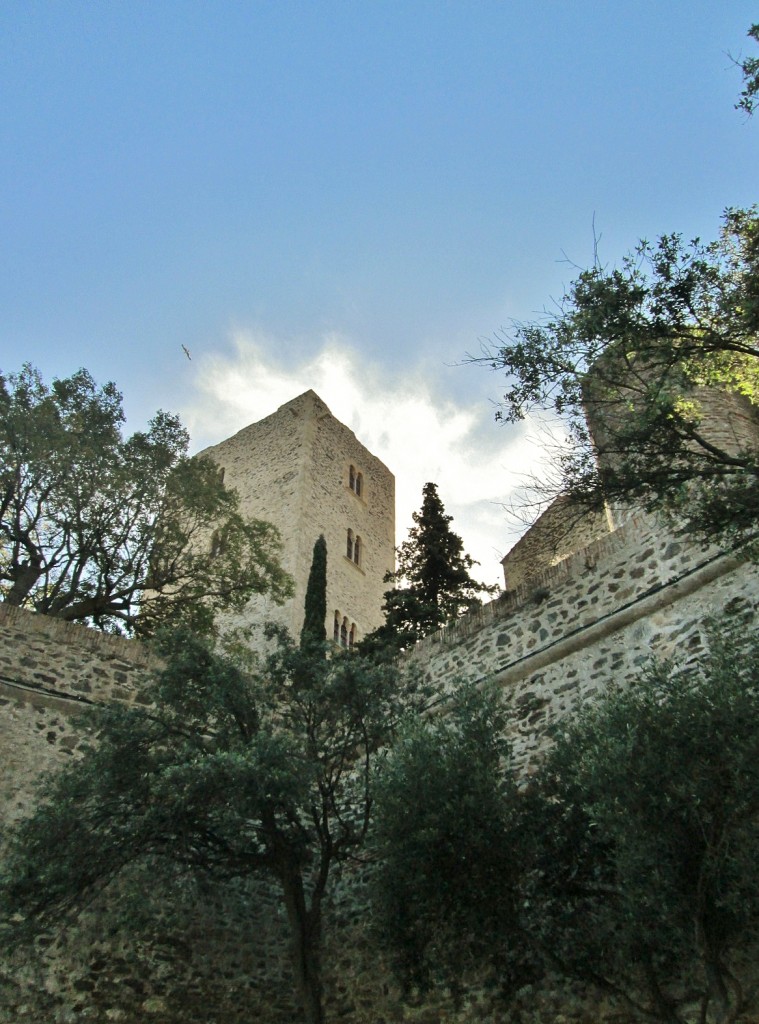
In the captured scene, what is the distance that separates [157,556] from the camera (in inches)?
627

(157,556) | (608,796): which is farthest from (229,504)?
(608,796)

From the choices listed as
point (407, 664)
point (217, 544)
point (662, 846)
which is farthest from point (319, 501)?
point (662, 846)

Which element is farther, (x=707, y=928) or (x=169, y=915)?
(x=169, y=915)

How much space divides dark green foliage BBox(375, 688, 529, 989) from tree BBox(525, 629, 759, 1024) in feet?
0.96

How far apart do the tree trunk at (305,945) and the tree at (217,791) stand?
12 millimetres

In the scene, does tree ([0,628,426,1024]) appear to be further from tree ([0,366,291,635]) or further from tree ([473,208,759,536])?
tree ([0,366,291,635])

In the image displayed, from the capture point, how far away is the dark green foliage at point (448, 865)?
20.4ft

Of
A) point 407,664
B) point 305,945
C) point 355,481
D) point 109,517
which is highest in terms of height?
point 355,481

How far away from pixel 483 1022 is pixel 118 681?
19.1 ft

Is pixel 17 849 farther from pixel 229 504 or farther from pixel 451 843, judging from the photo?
pixel 229 504

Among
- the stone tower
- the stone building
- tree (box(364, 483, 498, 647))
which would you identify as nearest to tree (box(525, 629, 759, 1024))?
the stone building

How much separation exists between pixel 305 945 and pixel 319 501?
21069 mm

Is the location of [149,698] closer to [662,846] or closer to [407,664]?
[407,664]

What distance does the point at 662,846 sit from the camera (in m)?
5.27
